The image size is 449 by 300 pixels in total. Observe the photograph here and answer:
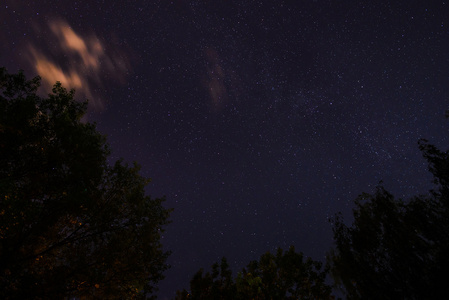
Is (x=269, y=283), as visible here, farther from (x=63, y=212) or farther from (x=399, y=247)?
(x=63, y=212)

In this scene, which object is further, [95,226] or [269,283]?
[269,283]

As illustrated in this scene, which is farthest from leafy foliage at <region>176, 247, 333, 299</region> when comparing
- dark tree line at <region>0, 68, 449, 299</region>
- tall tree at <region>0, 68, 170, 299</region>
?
tall tree at <region>0, 68, 170, 299</region>

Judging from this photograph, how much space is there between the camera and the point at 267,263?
714 inches

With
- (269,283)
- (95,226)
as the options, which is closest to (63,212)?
(95,226)

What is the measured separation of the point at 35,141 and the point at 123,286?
7961mm

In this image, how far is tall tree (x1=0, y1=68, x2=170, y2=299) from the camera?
26.0 feet

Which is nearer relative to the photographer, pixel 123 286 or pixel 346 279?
pixel 123 286

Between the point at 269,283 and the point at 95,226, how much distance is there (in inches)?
533

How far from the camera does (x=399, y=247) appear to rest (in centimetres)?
1129

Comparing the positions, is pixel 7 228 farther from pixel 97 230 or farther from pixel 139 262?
pixel 139 262

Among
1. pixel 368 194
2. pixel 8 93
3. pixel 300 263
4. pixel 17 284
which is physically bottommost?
pixel 17 284

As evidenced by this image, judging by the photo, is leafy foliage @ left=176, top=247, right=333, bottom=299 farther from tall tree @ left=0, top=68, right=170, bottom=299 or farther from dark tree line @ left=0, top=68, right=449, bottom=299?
tall tree @ left=0, top=68, right=170, bottom=299

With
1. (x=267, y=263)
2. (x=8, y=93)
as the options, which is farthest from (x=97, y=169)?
(x=267, y=263)

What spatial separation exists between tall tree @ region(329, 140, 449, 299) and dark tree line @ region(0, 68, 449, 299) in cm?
5
